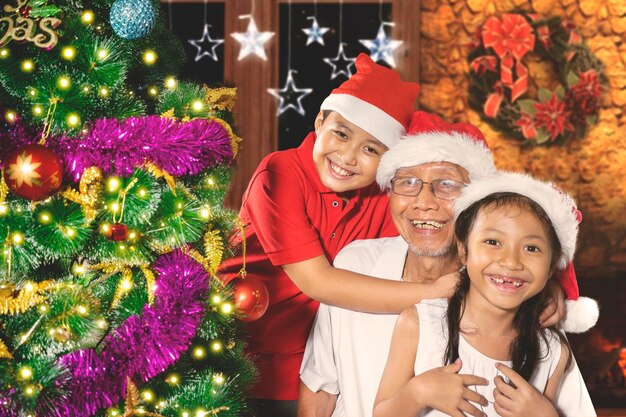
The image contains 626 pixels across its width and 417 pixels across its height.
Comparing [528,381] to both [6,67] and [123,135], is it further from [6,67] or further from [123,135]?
[6,67]

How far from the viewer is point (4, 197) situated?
1.36m

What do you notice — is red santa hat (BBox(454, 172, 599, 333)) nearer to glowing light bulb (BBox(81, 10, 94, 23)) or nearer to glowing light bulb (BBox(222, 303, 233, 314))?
glowing light bulb (BBox(222, 303, 233, 314))

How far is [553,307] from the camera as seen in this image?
1829mm

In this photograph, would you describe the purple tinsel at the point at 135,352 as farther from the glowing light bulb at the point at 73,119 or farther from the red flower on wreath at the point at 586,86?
the red flower on wreath at the point at 586,86

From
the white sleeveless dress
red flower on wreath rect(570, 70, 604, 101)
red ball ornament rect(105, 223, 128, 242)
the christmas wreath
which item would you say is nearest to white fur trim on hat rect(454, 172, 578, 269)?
the white sleeveless dress

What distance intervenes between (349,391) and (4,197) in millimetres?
1093

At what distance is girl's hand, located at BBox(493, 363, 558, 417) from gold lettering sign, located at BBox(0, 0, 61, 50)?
124 cm

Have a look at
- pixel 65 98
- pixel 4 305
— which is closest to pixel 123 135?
pixel 65 98

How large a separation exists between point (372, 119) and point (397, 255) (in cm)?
41

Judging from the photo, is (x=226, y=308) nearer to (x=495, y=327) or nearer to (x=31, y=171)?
(x=31, y=171)

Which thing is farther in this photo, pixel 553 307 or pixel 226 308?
pixel 553 307

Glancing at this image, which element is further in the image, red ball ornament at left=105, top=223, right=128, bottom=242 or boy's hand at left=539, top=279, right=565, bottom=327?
boy's hand at left=539, top=279, right=565, bottom=327

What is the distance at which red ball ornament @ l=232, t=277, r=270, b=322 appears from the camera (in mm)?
1674

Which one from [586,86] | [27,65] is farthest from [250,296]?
[586,86]
